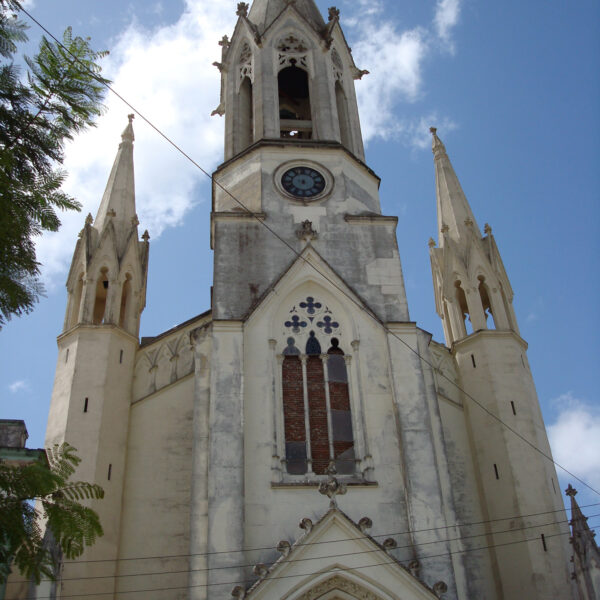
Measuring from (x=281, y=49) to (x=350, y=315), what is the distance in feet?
38.3

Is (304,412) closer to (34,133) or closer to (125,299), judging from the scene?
(125,299)

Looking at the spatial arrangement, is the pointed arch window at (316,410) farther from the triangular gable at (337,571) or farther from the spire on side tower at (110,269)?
the spire on side tower at (110,269)

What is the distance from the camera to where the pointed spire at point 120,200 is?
22344 mm

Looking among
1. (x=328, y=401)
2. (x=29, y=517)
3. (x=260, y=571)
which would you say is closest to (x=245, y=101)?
(x=328, y=401)

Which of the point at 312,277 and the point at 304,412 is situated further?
the point at 312,277

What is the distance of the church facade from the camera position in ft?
53.6

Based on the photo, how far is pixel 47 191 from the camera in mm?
9195

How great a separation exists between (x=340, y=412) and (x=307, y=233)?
5.39 metres

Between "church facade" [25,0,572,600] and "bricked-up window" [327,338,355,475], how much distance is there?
0.18 feet

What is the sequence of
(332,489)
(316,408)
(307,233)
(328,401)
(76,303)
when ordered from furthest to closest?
(307,233), (76,303), (328,401), (316,408), (332,489)

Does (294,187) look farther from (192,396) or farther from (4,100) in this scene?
(4,100)

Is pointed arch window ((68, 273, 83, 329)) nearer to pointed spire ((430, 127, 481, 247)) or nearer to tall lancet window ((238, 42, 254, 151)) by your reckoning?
tall lancet window ((238, 42, 254, 151))

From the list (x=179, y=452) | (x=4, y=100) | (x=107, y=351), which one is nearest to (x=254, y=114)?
(x=107, y=351)

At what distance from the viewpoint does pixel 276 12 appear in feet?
92.5
